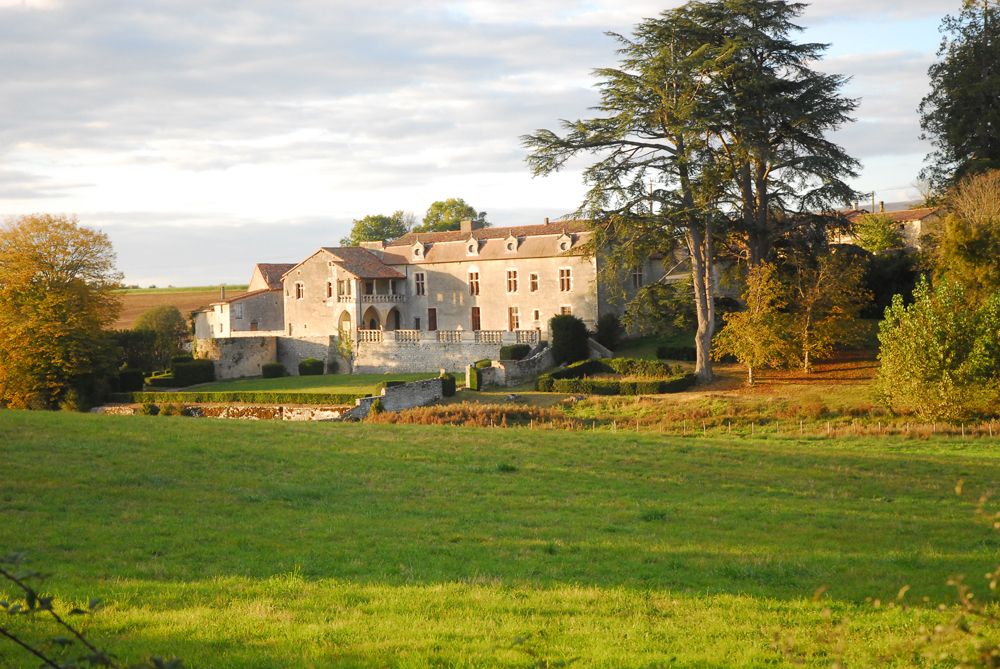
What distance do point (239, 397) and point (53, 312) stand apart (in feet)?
32.8

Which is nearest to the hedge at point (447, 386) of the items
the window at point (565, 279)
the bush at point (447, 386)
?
the bush at point (447, 386)

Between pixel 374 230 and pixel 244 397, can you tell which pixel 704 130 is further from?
pixel 374 230

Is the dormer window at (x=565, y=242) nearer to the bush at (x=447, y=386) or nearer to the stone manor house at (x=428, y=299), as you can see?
the stone manor house at (x=428, y=299)

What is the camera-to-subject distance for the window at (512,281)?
2079 inches

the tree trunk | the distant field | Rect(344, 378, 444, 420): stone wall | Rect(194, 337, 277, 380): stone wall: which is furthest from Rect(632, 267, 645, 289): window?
the distant field

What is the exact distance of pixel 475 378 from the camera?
41781 mm

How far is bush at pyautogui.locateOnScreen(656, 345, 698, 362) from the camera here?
43.0 meters

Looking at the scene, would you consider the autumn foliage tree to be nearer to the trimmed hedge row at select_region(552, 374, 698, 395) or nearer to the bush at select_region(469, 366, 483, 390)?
the bush at select_region(469, 366, 483, 390)

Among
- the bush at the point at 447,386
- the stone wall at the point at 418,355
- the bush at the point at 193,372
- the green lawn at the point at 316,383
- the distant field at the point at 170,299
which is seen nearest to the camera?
the bush at the point at 447,386

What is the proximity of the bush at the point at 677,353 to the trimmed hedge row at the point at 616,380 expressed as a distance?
10.8 feet

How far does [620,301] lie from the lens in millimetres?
49906

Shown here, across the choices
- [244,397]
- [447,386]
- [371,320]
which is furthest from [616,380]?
[371,320]

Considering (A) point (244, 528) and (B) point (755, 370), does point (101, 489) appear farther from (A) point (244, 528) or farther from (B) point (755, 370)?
(B) point (755, 370)

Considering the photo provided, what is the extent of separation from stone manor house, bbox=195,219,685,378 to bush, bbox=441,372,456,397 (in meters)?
7.42
